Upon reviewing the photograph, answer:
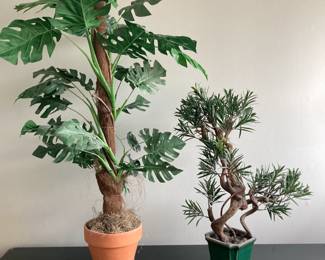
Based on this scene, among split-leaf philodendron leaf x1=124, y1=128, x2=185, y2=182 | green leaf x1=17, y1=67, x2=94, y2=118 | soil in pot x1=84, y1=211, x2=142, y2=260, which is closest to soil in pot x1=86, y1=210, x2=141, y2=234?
soil in pot x1=84, y1=211, x2=142, y2=260

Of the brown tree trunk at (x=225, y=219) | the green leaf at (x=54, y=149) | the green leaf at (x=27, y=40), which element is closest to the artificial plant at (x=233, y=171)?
the brown tree trunk at (x=225, y=219)

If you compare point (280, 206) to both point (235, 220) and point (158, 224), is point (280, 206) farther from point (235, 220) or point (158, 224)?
point (158, 224)

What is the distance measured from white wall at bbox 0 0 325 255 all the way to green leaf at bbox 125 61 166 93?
9.2 inches

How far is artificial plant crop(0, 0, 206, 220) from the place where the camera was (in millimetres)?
911

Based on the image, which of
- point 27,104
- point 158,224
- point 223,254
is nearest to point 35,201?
point 27,104

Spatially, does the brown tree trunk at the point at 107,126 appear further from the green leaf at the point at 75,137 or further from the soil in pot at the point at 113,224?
the green leaf at the point at 75,137

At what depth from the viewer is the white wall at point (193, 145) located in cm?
134

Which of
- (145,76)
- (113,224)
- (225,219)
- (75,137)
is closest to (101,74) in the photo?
(145,76)

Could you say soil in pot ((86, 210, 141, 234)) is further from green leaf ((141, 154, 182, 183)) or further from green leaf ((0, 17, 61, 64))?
green leaf ((0, 17, 61, 64))

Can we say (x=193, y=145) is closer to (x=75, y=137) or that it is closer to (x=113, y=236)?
(x=113, y=236)

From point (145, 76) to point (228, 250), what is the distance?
589 mm

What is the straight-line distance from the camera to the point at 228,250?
1048 mm

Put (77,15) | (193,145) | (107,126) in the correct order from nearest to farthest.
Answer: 1. (77,15)
2. (107,126)
3. (193,145)

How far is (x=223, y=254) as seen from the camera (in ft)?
3.49
